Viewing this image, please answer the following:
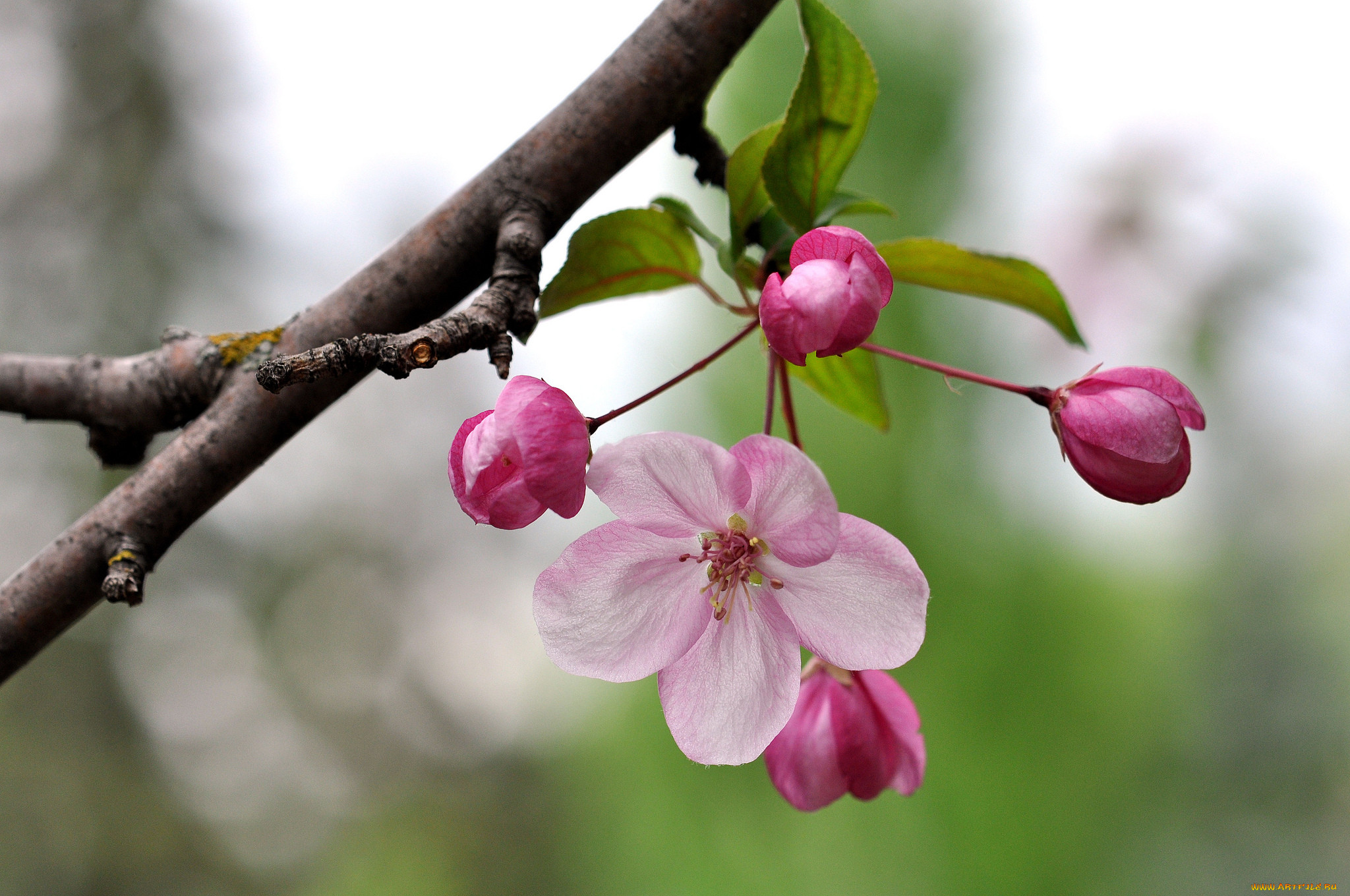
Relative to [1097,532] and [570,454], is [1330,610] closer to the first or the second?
[1097,532]

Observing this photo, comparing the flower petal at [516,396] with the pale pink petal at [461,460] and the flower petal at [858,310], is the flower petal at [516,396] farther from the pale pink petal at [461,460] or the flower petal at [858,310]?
the flower petal at [858,310]

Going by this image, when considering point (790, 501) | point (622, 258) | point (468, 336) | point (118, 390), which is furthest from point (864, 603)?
point (118, 390)

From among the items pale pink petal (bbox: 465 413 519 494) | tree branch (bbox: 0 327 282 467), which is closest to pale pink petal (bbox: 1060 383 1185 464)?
pale pink petal (bbox: 465 413 519 494)

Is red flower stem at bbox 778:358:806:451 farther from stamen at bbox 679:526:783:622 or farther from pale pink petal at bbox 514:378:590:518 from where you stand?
pale pink petal at bbox 514:378:590:518

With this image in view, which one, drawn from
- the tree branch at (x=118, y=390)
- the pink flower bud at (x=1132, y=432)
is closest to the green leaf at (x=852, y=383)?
the pink flower bud at (x=1132, y=432)

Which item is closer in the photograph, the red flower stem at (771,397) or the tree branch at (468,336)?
the tree branch at (468,336)
